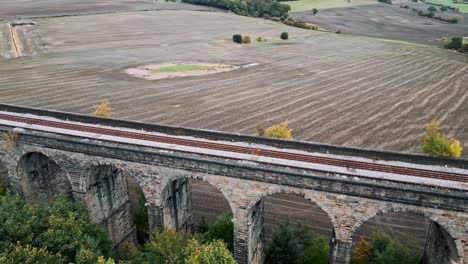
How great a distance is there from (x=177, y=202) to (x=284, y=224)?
6.42 meters

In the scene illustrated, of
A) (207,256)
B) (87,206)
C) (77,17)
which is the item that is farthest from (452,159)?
(77,17)

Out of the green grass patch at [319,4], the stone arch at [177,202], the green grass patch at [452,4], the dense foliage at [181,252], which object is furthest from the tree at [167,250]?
the green grass patch at [452,4]

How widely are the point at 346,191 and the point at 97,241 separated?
39.4ft

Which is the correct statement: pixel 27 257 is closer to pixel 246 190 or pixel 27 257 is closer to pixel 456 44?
pixel 246 190

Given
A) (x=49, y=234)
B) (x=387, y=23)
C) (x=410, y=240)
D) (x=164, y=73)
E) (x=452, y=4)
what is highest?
(x=452, y=4)

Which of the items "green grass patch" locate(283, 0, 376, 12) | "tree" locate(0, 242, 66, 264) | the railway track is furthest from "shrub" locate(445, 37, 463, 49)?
"tree" locate(0, 242, 66, 264)

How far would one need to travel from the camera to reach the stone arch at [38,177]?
22891 millimetres

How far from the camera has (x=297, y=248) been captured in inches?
832

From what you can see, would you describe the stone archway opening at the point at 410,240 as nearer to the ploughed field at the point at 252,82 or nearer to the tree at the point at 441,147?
the tree at the point at 441,147

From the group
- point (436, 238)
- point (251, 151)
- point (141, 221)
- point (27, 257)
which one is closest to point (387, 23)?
point (436, 238)

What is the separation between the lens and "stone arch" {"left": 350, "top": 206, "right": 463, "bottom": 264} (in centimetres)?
1636

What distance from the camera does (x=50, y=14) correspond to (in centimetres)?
9369

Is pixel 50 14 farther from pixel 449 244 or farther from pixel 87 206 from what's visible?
pixel 449 244

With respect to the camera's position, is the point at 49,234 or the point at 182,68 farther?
the point at 182,68
